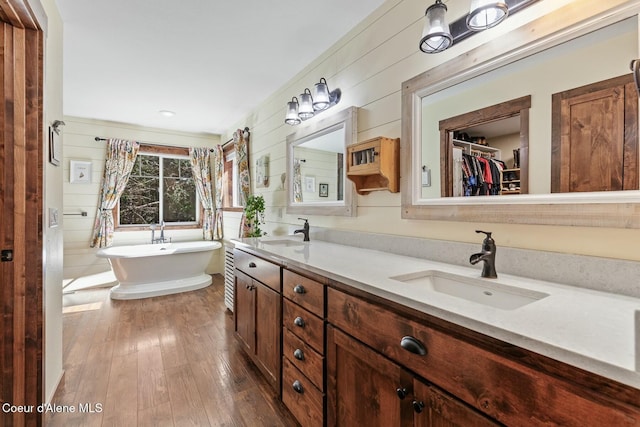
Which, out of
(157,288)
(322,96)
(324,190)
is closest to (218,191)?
(157,288)

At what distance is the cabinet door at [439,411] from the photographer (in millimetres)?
765

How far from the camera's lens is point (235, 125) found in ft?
14.6

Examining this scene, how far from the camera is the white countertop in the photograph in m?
0.57

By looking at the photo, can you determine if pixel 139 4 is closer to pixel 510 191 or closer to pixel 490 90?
pixel 490 90

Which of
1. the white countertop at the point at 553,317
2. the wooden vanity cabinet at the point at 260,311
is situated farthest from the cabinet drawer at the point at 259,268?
the white countertop at the point at 553,317

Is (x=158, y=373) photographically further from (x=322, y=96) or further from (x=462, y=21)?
(x=462, y=21)

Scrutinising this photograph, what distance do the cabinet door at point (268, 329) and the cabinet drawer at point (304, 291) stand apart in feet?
0.48

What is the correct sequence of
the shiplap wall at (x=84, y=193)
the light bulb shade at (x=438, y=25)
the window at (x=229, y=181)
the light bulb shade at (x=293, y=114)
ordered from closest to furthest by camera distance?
the light bulb shade at (x=438, y=25), the light bulb shade at (x=293, y=114), the shiplap wall at (x=84, y=193), the window at (x=229, y=181)

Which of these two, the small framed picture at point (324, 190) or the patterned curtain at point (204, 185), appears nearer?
the small framed picture at point (324, 190)

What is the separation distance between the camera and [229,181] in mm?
4785

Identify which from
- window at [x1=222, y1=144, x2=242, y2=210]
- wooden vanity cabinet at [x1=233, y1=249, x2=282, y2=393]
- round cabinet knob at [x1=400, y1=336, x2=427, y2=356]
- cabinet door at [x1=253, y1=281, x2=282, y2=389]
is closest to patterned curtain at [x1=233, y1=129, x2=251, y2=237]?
window at [x1=222, y1=144, x2=242, y2=210]

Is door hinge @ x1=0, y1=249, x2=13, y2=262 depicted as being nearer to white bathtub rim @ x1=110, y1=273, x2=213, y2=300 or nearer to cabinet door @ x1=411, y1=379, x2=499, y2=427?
cabinet door @ x1=411, y1=379, x2=499, y2=427

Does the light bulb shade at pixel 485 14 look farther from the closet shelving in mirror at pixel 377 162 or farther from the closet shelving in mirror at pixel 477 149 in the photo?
the closet shelving in mirror at pixel 377 162

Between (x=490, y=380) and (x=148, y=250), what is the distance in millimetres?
4634
